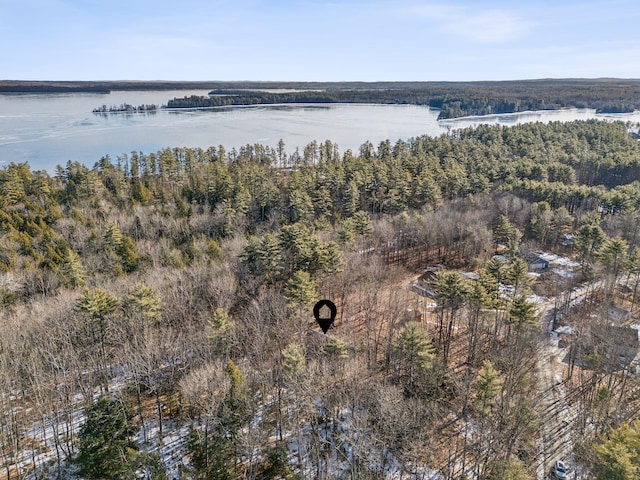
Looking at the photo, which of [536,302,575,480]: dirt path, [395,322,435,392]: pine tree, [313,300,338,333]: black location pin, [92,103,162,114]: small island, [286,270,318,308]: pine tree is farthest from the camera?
[92,103,162,114]: small island

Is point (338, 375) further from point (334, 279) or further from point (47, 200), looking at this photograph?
point (47, 200)

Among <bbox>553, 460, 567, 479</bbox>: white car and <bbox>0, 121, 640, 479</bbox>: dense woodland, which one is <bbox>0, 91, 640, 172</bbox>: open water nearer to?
<bbox>0, 121, 640, 479</bbox>: dense woodland

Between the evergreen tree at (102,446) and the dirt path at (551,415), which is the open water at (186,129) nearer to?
the evergreen tree at (102,446)

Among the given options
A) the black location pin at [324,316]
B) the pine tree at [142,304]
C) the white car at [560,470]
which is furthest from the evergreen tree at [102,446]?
the white car at [560,470]

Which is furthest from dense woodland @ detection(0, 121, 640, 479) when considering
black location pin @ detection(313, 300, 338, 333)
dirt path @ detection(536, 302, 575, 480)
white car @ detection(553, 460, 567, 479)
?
white car @ detection(553, 460, 567, 479)

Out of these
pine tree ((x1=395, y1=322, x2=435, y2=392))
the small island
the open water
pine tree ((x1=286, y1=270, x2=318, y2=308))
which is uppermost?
the small island

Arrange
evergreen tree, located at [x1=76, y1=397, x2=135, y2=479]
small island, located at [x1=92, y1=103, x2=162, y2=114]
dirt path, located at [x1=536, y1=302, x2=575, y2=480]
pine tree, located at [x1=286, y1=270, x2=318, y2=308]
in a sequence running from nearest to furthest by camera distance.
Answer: evergreen tree, located at [x1=76, y1=397, x2=135, y2=479] < dirt path, located at [x1=536, y1=302, x2=575, y2=480] < pine tree, located at [x1=286, y1=270, x2=318, y2=308] < small island, located at [x1=92, y1=103, x2=162, y2=114]

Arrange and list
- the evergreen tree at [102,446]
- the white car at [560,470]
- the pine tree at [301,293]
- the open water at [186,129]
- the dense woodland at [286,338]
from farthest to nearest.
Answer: the open water at [186,129]
the pine tree at [301,293]
the white car at [560,470]
the dense woodland at [286,338]
the evergreen tree at [102,446]

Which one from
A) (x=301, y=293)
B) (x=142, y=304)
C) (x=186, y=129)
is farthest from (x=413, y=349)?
(x=186, y=129)
